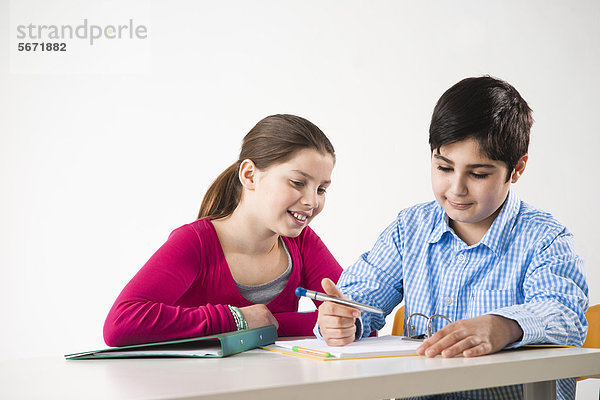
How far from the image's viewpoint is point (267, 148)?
1.63 m

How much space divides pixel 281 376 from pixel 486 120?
0.80 metres

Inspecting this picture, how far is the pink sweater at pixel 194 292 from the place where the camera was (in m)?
1.27

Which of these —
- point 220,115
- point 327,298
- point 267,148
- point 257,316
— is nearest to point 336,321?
point 327,298

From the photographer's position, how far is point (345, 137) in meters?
3.57

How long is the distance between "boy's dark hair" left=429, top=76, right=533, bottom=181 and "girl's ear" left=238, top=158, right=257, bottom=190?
489 mm

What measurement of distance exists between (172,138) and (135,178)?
0.97 ft

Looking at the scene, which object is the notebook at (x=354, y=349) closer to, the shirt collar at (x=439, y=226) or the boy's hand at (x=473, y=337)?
the boy's hand at (x=473, y=337)

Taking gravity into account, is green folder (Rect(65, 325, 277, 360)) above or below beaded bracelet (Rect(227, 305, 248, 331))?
below

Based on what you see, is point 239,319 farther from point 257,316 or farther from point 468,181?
point 468,181

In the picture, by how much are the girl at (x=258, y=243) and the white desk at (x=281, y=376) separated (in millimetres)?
378

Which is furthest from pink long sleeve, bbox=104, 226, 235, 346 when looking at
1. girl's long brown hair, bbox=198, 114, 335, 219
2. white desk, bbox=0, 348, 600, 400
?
girl's long brown hair, bbox=198, 114, 335, 219

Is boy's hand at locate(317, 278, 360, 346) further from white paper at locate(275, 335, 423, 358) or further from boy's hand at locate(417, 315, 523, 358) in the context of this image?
boy's hand at locate(417, 315, 523, 358)

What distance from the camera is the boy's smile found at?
51.9 inches

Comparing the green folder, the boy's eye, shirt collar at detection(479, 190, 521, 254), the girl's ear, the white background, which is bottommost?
the green folder
